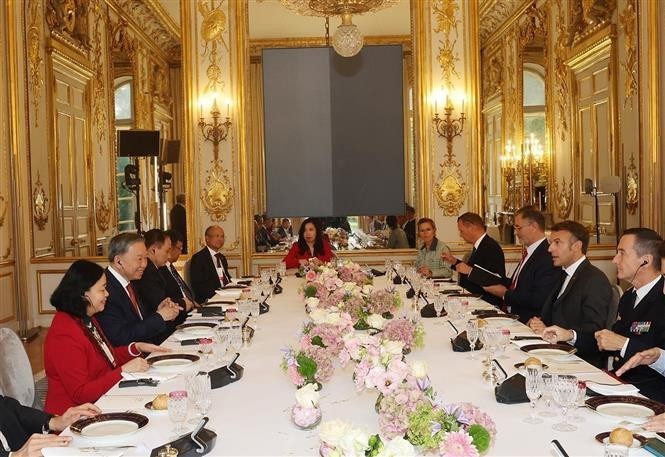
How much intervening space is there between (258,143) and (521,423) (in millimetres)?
7109

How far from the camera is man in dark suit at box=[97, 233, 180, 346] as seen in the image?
168 inches

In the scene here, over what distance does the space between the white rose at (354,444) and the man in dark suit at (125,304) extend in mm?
2768

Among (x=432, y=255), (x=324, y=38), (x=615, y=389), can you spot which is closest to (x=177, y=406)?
(x=615, y=389)

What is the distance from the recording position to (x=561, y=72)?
9125 millimetres

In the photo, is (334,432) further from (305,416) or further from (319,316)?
(319,316)

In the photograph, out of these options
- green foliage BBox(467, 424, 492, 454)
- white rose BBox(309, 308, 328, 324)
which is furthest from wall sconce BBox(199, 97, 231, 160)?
green foliage BBox(467, 424, 492, 454)

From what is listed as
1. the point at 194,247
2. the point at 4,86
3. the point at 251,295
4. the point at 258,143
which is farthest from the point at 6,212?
the point at 251,295

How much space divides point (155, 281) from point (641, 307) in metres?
3.21

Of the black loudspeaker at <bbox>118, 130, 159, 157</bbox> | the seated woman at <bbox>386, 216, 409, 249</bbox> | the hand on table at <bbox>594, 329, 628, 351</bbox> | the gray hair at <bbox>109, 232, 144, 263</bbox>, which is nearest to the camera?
the hand on table at <bbox>594, 329, 628, 351</bbox>

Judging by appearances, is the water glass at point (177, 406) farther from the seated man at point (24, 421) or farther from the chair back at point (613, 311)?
the chair back at point (613, 311)

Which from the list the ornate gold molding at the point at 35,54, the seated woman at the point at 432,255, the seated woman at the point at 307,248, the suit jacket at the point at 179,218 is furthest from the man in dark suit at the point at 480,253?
the ornate gold molding at the point at 35,54

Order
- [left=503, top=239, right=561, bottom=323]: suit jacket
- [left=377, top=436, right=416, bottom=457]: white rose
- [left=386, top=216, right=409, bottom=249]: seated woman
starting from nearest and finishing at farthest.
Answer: [left=377, top=436, right=416, bottom=457]: white rose, [left=503, top=239, right=561, bottom=323]: suit jacket, [left=386, top=216, right=409, bottom=249]: seated woman

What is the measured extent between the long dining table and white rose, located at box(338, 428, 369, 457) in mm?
545

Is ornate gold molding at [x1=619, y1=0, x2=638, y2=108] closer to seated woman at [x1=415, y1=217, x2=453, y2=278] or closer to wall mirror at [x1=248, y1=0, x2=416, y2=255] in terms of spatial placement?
wall mirror at [x1=248, y1=0, x2=416, y2=255]
